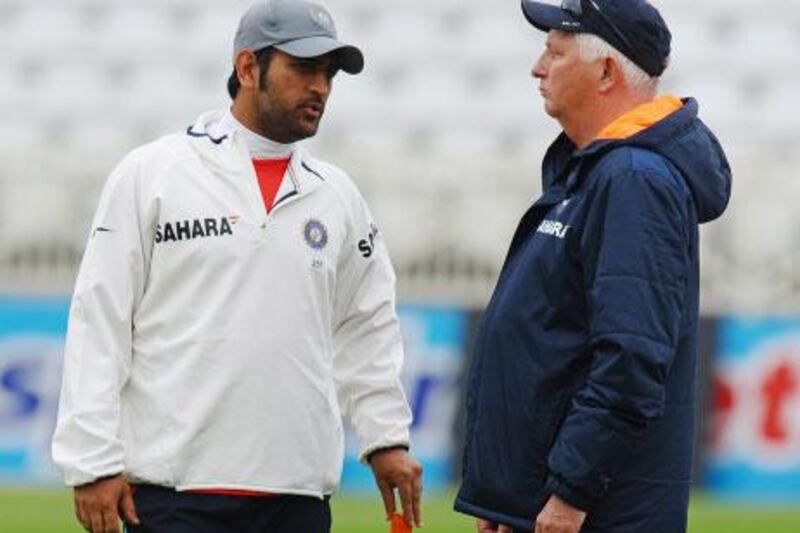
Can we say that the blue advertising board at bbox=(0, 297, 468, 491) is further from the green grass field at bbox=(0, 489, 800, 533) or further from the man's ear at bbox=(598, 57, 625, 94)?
the man's ear at bbox=(598, 57, 625, 94)

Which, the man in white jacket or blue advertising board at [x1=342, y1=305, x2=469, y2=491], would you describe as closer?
the man in white jacket

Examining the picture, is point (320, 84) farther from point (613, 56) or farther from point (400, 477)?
point (400, 477)

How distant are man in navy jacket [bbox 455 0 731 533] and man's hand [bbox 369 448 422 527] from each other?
394 mm

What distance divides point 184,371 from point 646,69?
1.21m

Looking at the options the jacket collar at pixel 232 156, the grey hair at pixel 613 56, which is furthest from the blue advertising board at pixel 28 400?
the grey hair at pixel 613 56

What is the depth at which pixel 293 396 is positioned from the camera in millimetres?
5117

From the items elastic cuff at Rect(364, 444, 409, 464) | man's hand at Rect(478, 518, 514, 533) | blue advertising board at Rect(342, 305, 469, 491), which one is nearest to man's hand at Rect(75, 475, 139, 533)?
elastic cuff at Rect(364, 444, 409, 464)

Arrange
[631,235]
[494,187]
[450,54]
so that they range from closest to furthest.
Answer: [631,235]
[494,187]
[450,54]

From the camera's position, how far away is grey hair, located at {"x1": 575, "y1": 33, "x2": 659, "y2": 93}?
15.7 feet

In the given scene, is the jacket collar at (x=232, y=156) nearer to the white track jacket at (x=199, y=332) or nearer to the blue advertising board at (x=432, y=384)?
the white track jacket at (x=199, y=332)

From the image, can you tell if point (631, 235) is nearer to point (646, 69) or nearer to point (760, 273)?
point (646, 69)

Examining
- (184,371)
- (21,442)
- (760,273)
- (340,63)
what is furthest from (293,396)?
(760,273)

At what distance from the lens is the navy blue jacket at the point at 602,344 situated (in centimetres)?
448

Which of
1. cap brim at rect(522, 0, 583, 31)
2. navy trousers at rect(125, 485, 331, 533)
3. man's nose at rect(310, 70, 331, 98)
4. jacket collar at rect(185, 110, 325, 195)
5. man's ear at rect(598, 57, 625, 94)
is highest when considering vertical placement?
cap brim at rect(522, 0, 583, 31)
